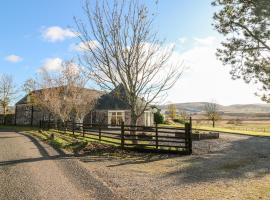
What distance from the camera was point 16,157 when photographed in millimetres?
15648

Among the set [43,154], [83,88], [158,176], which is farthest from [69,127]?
[158,176]

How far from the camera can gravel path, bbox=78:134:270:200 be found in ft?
32.6

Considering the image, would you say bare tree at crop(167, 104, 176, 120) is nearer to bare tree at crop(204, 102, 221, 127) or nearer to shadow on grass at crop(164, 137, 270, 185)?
bare tree at crop(204, 102, 221, 127)

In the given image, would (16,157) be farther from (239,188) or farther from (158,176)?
(239,188)

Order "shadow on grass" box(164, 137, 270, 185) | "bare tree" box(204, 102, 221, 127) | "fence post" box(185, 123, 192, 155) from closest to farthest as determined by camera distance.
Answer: "shadow on grass" box(164, 137, 270, 185) < "fence post" box(185, 123, 192, 155) < "bare tree" box(204, 102, 221, 127)

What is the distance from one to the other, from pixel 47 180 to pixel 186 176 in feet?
16.4

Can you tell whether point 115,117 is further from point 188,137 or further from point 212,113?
point 212,113

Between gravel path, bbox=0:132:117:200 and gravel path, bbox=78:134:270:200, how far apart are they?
0.66 m

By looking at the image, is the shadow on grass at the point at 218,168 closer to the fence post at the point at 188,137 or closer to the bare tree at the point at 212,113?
the fence post at the point at 188,137

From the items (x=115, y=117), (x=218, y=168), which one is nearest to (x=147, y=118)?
(x=115, y=117)

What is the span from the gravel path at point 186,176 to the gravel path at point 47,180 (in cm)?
66

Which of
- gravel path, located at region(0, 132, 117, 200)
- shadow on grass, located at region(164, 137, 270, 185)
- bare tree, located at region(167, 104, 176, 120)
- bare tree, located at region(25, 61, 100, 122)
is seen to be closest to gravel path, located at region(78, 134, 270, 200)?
shadow on grass, located at region(164, 137, 270, 185)

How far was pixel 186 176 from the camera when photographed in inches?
495

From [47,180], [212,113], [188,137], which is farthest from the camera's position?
[212,113]
